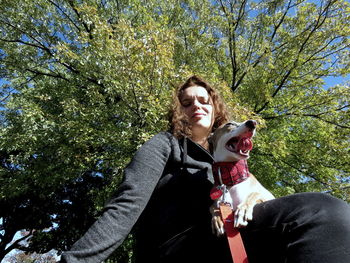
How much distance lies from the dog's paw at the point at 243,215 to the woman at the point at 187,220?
0.03 m

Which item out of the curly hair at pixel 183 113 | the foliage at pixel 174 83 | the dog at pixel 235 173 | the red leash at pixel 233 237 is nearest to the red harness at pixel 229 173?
the dog at pixel 235 173

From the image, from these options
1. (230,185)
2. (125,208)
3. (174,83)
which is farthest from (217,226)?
(174,83)

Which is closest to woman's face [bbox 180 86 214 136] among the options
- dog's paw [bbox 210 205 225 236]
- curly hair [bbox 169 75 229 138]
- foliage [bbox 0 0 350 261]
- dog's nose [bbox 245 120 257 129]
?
curly hair [bbox 169 75 229 138]

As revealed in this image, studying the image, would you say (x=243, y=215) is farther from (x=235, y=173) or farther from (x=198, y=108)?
(x=198, y=108)

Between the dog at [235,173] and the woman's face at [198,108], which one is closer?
the dog at [235,173]

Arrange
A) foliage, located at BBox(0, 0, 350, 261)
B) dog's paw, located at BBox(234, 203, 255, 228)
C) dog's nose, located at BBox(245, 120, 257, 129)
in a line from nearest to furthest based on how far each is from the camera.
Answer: dog's paw, located at BBox(234, 203, 255, 228)
dog's nose, located at BBox(245, 120, 257, 129)
foliage, located at BBox(0, 0, 350, 261)

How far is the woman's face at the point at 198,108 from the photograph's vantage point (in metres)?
2.19

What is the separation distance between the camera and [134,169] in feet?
4.85

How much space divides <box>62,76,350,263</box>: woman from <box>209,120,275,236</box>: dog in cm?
13

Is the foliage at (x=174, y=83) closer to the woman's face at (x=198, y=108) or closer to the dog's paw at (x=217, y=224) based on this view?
the woman's face at (x=198, y=108)

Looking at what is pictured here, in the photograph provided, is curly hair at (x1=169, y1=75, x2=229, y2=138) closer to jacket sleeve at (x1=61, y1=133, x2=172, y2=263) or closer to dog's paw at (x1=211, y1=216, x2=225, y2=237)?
jacket sleeve at (x1=61, y1=133, x2=172, y2=263)

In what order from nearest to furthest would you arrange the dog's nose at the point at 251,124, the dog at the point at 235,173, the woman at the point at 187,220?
the woman at the point at 187,220, the dog at the point at 235,173, the dog's nose at the point at 251,124

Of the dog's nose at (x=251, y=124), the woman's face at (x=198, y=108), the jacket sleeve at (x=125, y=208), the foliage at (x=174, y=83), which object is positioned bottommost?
the jacket sleeve at (x=125, y=208)

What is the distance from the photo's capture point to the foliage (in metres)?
5.84
